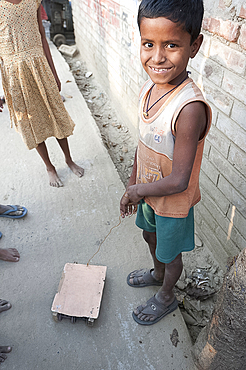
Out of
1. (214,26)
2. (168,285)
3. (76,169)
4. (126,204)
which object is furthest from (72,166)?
(214,26)

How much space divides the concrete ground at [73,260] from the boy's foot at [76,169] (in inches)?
2.0

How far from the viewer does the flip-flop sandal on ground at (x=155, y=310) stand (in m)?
1.74

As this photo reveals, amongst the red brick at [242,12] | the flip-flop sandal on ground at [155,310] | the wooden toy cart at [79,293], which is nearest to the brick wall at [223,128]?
the red brick at [242,12]

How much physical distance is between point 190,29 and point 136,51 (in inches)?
96.0

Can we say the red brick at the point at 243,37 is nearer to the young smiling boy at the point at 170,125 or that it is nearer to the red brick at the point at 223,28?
the red brick at the point at 223,28

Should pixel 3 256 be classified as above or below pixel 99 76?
below

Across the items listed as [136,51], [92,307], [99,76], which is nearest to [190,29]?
A: [92,307]

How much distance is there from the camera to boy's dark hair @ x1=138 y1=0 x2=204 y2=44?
2.91 feet

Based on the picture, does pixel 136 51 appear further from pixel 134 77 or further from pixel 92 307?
pixel 92 307

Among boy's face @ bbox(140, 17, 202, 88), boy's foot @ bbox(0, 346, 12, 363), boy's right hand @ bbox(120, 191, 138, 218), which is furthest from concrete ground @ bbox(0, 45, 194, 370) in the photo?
boy's face @ bbox(140, 17, 202, 88)

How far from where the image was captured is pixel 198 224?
241 centimetres

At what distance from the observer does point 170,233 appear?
4.42 feet

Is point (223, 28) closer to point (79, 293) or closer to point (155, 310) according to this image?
point (155, 310)

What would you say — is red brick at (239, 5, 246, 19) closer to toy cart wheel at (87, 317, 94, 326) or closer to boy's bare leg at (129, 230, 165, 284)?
boy's bare leg at (129, 230, 165, 284)
